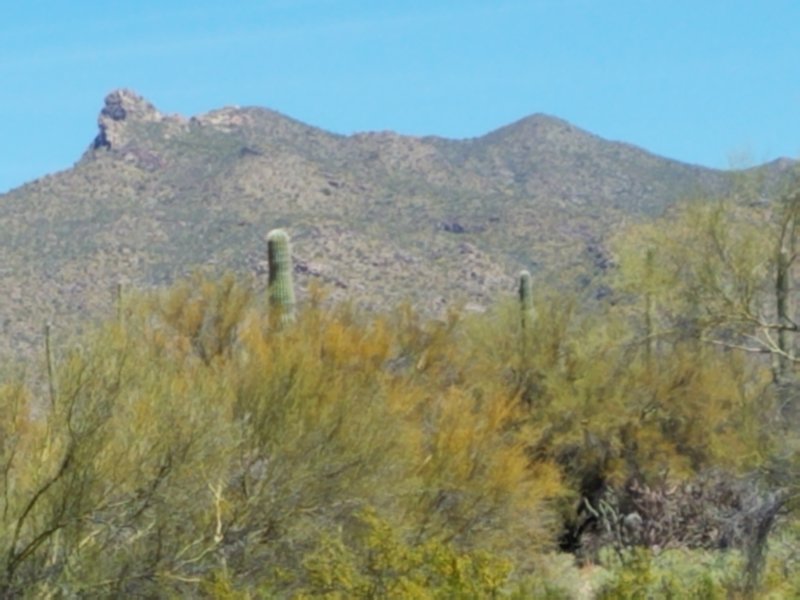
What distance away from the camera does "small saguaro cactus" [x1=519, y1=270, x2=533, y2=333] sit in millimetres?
23812

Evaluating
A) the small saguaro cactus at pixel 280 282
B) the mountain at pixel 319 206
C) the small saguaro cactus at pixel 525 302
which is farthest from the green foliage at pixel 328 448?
the mountain at pixel 319 206

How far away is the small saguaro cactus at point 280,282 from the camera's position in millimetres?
17656

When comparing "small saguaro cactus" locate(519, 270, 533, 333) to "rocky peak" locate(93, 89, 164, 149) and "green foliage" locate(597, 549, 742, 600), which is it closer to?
"green foliage" locate(597, 549, 742, 600)

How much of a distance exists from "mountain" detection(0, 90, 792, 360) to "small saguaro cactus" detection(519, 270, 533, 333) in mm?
26367

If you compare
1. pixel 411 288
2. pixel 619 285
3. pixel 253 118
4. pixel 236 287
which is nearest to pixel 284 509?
pixel 236 287

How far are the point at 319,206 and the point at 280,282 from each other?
63284mm

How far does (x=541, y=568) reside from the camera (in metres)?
15.7

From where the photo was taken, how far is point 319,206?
8106 cm

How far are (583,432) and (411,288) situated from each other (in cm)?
4096

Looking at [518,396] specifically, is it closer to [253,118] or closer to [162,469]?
[162,469]

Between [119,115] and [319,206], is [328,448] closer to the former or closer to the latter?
[319,206]

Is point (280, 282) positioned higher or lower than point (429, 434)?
higher

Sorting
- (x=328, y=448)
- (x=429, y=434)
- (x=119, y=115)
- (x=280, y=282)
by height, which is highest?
(x=119, y=115)

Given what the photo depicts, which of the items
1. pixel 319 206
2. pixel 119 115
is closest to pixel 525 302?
pixel 319 206
